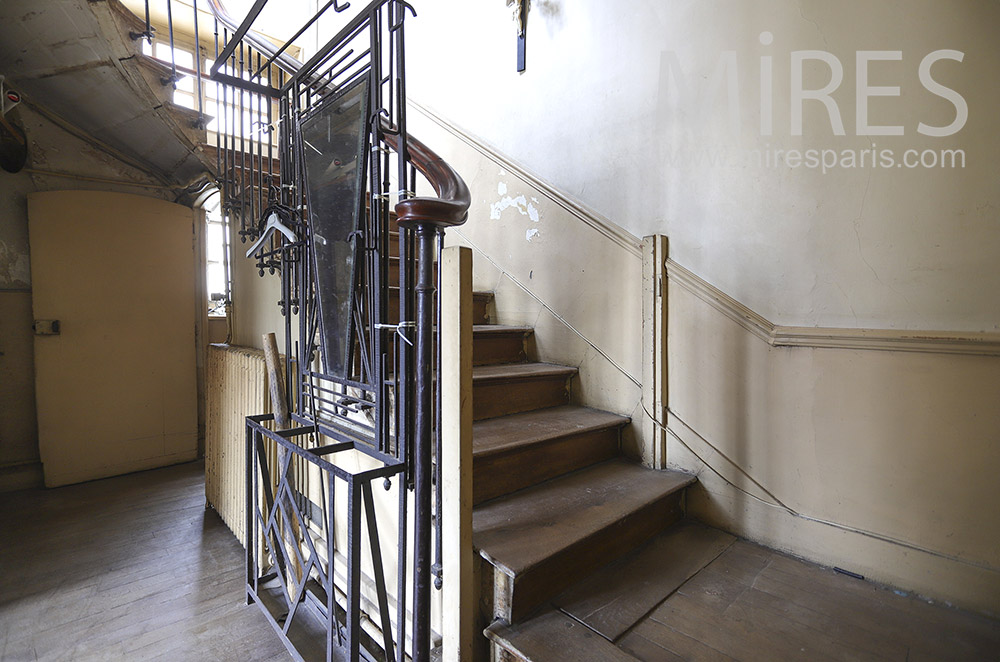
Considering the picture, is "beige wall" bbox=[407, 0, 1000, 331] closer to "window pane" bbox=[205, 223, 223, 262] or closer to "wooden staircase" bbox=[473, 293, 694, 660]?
"wooden staircase" bbox=[473, 293, 694, 660]

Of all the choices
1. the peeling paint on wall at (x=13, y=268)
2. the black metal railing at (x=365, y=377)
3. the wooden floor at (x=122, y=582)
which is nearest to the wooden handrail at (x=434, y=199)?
the black metal railing at (x=365, y=377)

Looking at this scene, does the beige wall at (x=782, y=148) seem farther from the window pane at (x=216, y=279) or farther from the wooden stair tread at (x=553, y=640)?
the window pane at (x=216, y=279)

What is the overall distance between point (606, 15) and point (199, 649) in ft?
10.2

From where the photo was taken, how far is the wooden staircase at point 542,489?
122 cm

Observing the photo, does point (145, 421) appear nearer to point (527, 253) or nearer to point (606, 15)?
point (527, 253)

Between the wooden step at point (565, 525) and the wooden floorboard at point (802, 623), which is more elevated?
the wooden step at point (565, 525)

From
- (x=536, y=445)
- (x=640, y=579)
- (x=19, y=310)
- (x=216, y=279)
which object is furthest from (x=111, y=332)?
(x=640, y=579)

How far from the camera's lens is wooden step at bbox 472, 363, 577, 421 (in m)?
1.89

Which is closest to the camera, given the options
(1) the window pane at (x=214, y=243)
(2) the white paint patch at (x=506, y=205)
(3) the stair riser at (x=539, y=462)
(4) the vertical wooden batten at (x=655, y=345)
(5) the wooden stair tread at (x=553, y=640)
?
(5) the wooden stair tread at (x=553, y=640)

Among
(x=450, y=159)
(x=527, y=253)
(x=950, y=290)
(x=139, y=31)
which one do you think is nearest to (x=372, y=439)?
(x=527, y=253)

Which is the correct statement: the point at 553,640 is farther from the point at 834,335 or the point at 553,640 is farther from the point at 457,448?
the point at 834,335

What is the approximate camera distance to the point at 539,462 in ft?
5.49

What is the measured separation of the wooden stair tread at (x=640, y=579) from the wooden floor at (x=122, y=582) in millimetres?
1209

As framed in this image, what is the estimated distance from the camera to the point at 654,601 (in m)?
1.28
